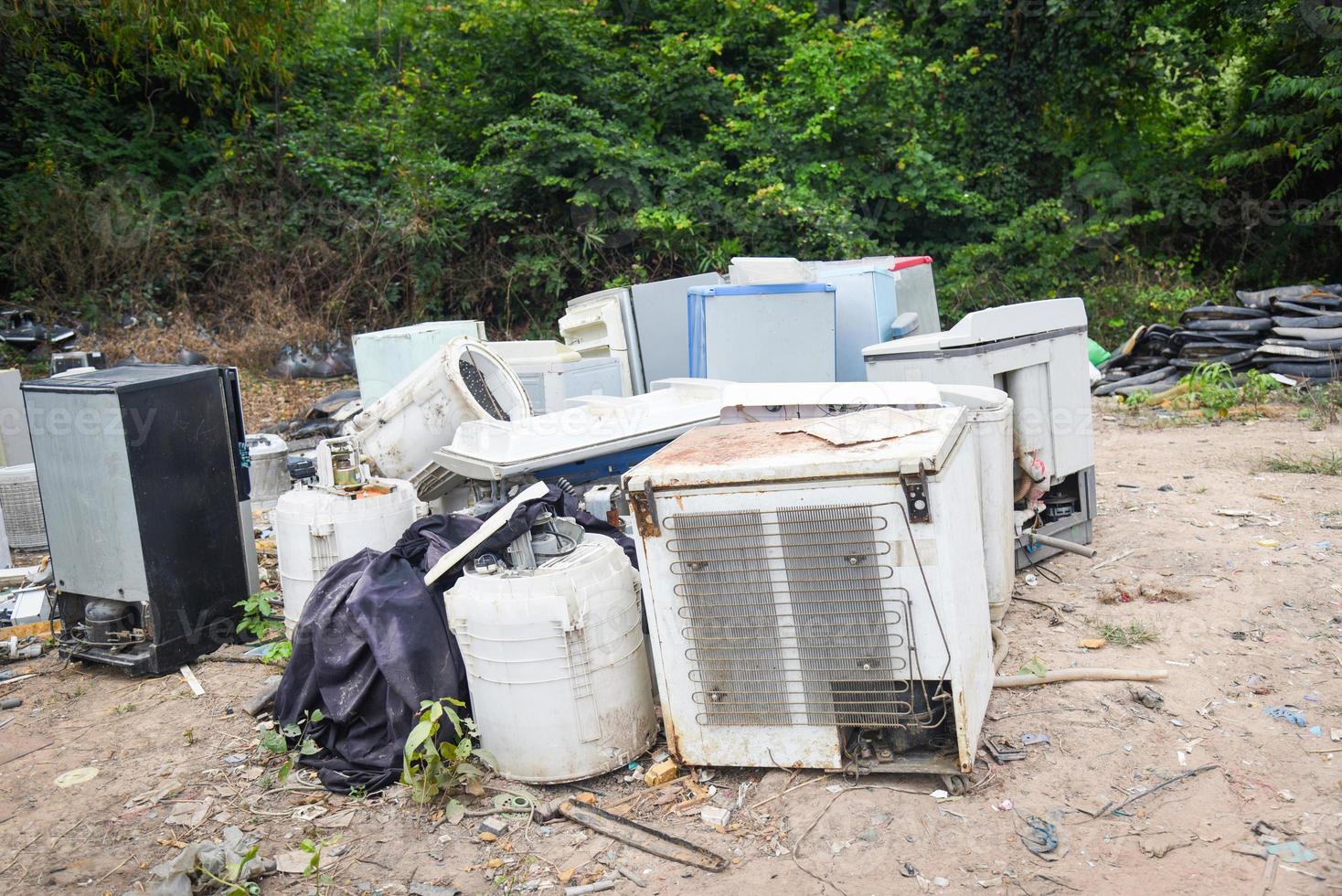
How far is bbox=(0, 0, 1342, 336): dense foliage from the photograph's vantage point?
10797 millimetres

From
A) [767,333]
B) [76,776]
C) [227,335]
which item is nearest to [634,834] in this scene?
[76,776]

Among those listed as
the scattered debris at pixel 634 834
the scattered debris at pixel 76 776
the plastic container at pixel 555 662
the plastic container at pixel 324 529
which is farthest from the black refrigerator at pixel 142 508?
the scattered debris at pixel 634 834

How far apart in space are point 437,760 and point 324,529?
1.28 meters

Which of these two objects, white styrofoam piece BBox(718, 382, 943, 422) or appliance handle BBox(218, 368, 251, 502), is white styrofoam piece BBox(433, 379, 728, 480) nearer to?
white styrofoam piece BBox(718, 382, 943, 422)

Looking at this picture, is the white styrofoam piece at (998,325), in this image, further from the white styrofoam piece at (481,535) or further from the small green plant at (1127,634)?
the white styrofoam piece at (481,535)

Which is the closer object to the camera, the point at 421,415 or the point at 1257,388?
the point at 421,415

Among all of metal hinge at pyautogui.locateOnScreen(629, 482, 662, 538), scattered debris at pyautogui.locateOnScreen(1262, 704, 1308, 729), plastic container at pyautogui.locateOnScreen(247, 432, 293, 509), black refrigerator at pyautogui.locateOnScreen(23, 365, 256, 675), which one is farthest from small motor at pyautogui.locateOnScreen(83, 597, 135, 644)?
scattered debris at pyautogui.locateOnScreen(1262, 704, 1308, 729)

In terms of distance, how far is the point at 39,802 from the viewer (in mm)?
3230

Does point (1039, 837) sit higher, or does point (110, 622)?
point (110, 622)

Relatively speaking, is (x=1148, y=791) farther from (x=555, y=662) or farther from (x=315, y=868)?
(x=315, y=868)

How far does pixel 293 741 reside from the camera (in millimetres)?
3354

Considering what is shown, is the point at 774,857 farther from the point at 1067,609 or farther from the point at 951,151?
the point at 951,151

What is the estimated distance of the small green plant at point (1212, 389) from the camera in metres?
8.04

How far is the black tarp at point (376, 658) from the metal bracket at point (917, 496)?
3.75 ft
